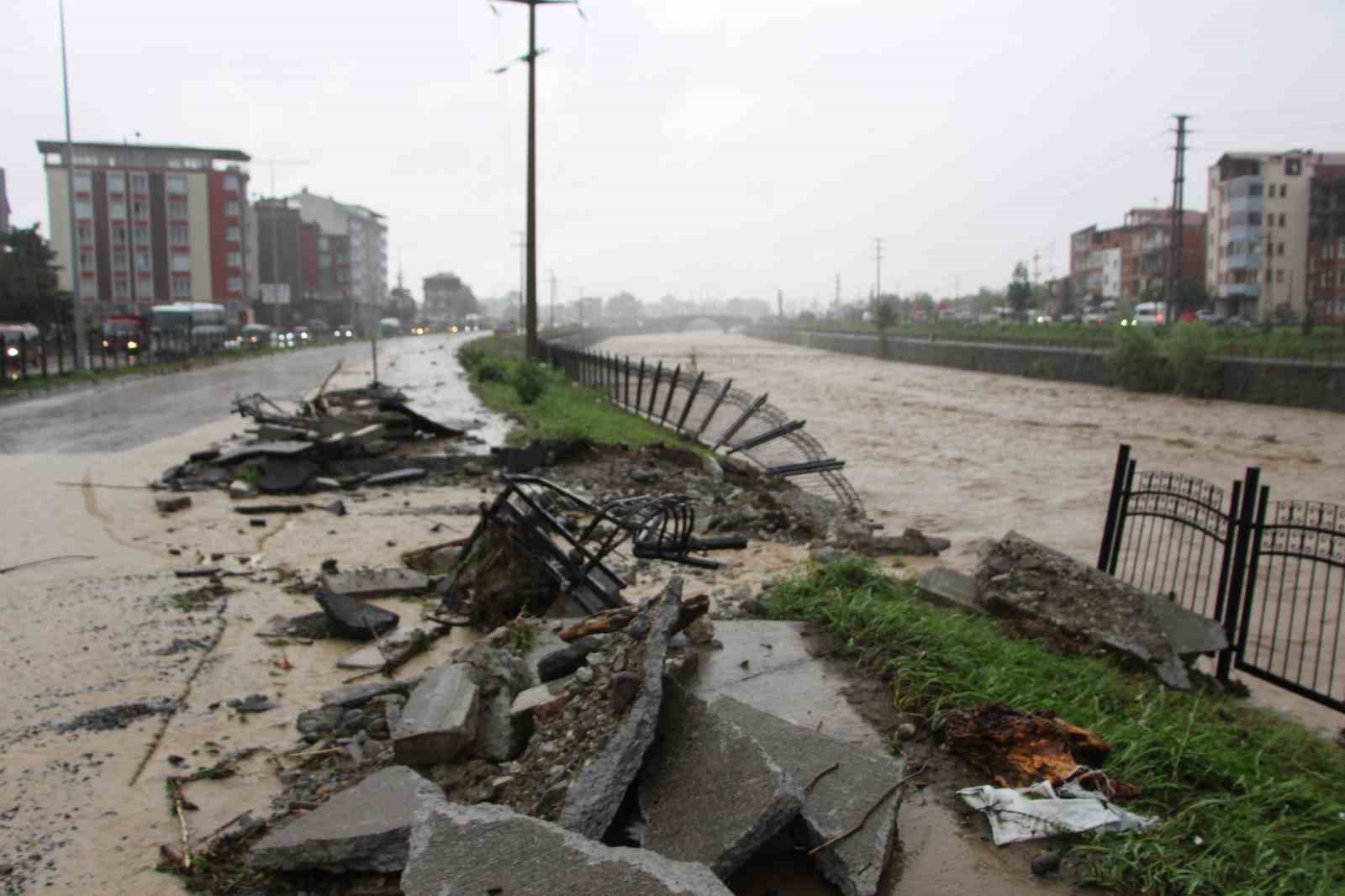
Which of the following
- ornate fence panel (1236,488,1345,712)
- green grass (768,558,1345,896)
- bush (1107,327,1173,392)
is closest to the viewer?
green grass (768,558,1345,896)

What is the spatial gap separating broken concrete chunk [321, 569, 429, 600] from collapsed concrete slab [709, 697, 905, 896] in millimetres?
4625

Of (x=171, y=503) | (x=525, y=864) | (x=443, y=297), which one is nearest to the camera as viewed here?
(x=525, y=864)

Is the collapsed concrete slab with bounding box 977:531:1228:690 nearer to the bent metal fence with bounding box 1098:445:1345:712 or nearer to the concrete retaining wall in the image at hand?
the bent metal fence with bounding box 1098:445:1345:712

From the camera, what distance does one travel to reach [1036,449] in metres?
25.9

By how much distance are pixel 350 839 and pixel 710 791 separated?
4.50 ft

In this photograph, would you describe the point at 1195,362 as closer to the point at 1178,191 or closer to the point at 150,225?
the point at 1178,191

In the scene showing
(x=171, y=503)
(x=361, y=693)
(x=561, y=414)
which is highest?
(x=561, y=414)

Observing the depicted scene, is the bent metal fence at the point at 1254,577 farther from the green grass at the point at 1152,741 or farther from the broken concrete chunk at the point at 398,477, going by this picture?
the broken concrete chunk at the point at 398,477

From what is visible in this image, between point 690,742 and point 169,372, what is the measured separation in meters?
→ 40.6

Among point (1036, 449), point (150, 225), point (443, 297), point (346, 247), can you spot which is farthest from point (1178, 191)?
point (443, 297)

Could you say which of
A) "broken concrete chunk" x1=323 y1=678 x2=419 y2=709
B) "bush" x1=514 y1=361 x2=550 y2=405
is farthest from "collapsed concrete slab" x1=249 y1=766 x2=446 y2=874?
"bush" x1=514 y1=361 x2=550 y2=405

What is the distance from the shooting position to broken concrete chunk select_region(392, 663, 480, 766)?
4719mm

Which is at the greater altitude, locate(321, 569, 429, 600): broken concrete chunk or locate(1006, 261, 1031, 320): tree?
locate(1006, 261, 1031, 320): tree

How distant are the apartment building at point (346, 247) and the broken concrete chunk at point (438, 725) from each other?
4277 inches
